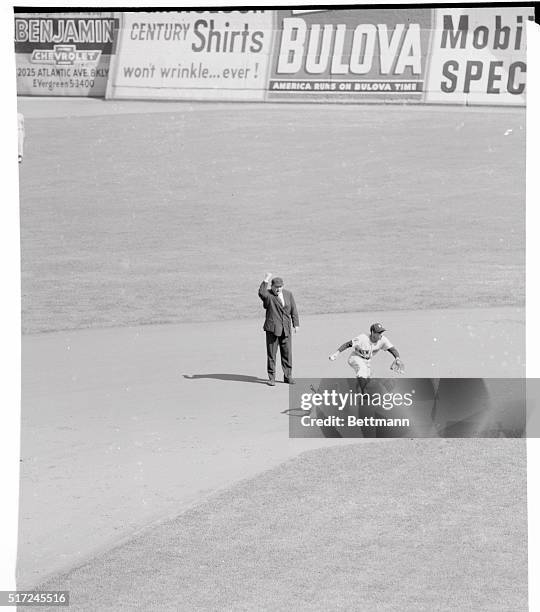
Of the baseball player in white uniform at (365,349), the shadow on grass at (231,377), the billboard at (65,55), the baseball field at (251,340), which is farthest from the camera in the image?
the billboard at (65,55)

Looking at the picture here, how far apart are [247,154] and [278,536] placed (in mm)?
19441

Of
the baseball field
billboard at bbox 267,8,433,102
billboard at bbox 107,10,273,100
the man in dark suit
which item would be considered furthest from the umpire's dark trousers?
billboard at bbox 107,10,273,100

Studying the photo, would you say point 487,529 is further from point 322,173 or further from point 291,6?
point 322,173

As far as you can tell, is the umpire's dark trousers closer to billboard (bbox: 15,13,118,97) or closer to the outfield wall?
the outfield wall

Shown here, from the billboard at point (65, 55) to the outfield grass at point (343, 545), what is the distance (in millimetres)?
19425

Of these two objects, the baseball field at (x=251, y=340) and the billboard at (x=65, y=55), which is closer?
the baseball field at (x=251, y=340)

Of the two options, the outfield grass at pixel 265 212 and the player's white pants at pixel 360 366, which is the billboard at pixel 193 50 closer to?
the outfield grass at pixel 265 212

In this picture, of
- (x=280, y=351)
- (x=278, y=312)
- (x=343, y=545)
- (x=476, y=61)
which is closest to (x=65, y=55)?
(x=476, y=61)

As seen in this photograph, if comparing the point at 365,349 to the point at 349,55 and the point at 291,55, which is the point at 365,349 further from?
the point at 291,55

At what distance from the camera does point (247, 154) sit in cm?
2634

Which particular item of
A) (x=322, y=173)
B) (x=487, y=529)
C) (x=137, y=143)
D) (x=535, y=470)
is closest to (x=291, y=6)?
(x=535, y=470)

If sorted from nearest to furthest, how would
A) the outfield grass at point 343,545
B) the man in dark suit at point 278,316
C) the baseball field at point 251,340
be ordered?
the outfield grass at point 343,545, the baseball field at point 251,340, the man in dark suit at point 278,316

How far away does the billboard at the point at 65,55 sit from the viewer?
86.0ft

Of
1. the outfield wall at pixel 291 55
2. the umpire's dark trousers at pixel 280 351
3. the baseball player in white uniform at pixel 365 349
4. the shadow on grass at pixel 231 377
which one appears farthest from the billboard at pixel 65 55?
the baseball player in white uniform at pixel 365 349
